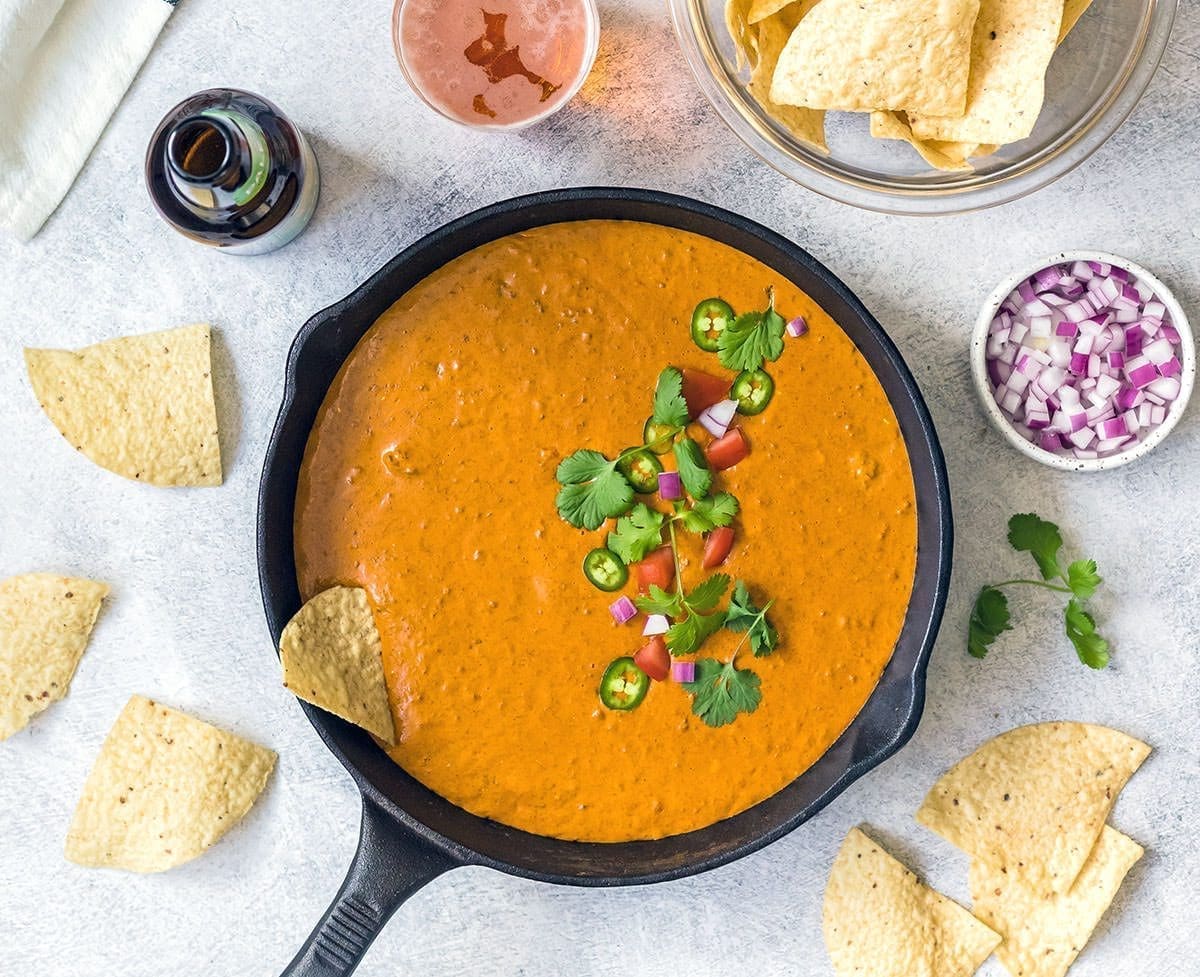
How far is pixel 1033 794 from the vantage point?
115 inches

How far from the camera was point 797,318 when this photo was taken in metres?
2.82

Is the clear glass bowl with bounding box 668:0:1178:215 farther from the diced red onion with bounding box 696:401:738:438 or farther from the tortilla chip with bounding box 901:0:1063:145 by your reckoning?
the diced red onion with bounding box 696:401:738:438

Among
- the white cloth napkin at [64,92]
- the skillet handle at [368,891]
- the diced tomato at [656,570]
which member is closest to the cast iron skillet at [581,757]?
the skillet handle at [368,891]

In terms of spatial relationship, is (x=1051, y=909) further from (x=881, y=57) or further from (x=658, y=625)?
(x=881, y=57)

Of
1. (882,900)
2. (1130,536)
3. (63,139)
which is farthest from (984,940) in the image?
(63,139)

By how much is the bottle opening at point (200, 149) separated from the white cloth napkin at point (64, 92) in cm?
44

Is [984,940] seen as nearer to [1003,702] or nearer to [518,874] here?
[1003,702]

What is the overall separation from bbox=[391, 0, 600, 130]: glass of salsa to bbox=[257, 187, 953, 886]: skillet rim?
9.8 inches

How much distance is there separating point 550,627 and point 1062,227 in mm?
1602

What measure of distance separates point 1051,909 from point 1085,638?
685 mm

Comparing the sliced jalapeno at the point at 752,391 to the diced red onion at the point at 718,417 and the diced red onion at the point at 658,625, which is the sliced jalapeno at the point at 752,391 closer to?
the diced red onion at the point at 718,417

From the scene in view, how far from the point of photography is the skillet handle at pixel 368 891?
2715 millimetres

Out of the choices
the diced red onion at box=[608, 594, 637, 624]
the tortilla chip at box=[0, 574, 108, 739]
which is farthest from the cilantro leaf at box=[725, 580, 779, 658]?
the tortilla chip at box=[0, 574, 108, 739]

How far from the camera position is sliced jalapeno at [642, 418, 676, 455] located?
278 cm
